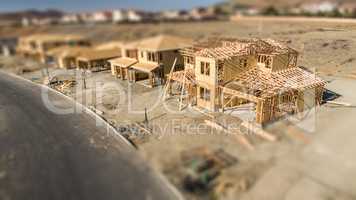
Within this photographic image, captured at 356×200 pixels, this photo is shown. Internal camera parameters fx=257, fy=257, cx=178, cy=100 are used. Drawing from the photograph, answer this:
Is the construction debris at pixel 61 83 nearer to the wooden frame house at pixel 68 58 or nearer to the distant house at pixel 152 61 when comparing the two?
the distant house at pixel 152 61

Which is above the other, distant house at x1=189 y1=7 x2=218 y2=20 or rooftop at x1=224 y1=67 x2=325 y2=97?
distant house at x1=189 y1=7 x2=218 y2=20

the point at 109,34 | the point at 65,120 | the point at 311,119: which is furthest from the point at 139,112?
the point at 109,34

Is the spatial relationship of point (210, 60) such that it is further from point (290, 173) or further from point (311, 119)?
point (290, 173)

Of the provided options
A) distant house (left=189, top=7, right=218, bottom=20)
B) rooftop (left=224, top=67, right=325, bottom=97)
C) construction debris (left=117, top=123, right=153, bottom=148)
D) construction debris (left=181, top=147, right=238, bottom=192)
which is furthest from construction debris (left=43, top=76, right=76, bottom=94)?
distant house (left=189, top=7, right=218, bottom=20)

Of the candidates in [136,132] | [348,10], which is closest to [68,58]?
[136,132]

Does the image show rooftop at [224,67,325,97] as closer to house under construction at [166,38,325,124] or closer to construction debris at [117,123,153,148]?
house under construction at [166,38,325,124]

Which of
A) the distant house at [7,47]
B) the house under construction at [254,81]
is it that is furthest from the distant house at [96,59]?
the distant house at [7,47]
